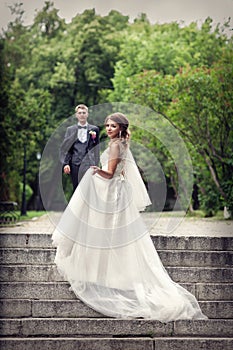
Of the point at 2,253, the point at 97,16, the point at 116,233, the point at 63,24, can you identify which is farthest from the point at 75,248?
the point at 63,24

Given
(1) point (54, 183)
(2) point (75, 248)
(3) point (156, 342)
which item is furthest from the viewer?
(1) point (54, 183)

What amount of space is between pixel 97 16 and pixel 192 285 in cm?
3112

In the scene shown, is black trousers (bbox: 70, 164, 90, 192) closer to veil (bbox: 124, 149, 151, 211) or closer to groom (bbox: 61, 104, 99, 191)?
groom (bbox: 61, 104, 99, 191)

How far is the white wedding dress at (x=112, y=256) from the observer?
28.4 feet

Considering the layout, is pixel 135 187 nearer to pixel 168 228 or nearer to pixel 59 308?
pixel 59 308

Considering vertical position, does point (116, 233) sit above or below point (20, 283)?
above

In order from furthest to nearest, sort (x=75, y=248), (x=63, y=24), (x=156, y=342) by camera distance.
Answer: (x=63, y=24), (x=75, y=248), (x=156, y=342)

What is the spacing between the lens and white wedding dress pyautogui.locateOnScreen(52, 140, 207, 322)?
865cm

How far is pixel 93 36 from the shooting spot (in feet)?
124

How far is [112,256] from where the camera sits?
9.02 metres

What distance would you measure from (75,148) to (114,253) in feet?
9.21

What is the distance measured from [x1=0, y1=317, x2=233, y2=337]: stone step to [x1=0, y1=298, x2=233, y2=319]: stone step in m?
0.19

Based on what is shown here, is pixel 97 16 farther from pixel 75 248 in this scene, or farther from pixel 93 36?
pixel 75 248

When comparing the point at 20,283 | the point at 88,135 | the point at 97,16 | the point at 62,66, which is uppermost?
the point at 97,16
